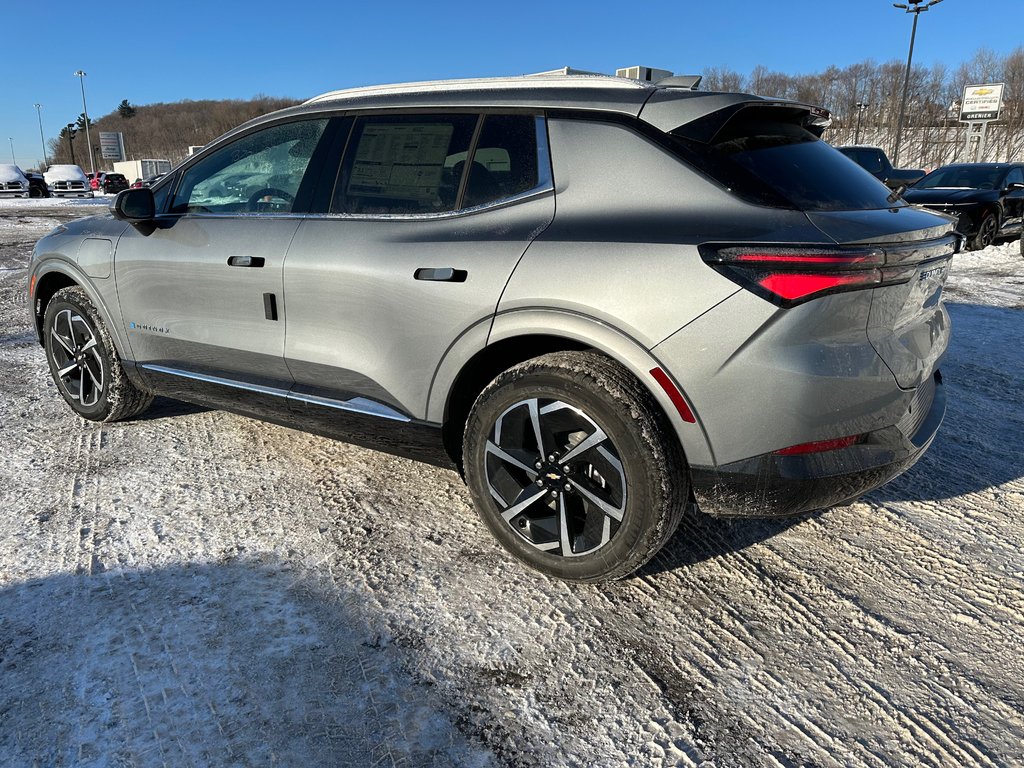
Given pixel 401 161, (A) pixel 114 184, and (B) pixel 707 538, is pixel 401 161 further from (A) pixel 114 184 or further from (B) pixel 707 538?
(A) pixel 114 184

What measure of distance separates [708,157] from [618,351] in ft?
2.36

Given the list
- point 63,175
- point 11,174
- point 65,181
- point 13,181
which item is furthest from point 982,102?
point 63,175

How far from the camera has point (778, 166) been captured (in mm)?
2486

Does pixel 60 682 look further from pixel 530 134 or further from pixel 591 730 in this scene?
pixel 530 134

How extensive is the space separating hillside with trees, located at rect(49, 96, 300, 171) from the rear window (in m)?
124

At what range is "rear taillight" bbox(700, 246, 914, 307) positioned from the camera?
2.14 meters

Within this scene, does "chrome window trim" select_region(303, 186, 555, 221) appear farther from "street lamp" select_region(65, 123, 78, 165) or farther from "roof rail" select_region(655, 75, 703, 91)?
"street lamp" select_region(65, 123, 78, 165)

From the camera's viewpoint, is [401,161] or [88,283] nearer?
[401,161]

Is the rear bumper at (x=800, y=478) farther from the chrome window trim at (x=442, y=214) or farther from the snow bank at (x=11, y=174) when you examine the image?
Result: the snow bank at (x=11, y=174)

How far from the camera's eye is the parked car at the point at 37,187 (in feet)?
118

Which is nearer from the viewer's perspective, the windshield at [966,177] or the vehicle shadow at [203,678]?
the vehicle shadow at [203,678]

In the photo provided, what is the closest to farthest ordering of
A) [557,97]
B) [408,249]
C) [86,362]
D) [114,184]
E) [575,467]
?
[575,467]
[557,97]
[408,249]
[86,362]
[114,184]

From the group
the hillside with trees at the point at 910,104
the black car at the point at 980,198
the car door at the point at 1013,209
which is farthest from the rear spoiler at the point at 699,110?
the hillside with trees at the point at 910,104

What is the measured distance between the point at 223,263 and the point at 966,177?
14.4 m
